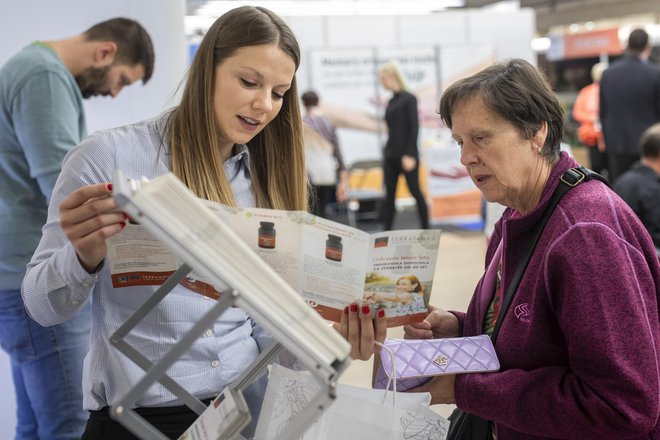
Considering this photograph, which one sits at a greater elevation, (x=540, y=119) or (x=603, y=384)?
(x=540, y=119)

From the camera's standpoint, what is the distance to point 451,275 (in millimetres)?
6852

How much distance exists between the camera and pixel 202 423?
1.20 meters

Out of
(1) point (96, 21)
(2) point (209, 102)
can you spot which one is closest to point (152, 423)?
(2) point (209, 102)

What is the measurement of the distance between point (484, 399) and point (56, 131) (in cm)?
166

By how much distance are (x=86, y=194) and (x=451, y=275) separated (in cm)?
584

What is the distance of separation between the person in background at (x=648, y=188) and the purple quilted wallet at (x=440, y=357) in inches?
128

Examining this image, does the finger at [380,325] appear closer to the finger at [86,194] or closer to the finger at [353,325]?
the finger at [353,325]

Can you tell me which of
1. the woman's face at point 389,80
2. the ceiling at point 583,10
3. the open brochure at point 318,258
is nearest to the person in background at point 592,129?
the woman's face at point 389,80

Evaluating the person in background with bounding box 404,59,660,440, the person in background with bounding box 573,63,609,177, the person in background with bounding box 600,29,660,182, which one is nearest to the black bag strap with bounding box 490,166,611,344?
the person in background with bounding box 404,59,660,440

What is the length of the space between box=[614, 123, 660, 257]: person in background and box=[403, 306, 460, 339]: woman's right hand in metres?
2.95

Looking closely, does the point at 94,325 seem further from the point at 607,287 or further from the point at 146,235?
the point at 607,287

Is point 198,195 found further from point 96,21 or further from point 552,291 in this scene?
point 96,21

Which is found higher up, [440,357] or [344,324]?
[344,324]

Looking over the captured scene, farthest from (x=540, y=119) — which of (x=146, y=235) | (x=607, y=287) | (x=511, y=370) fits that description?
(x=146, y=235)
